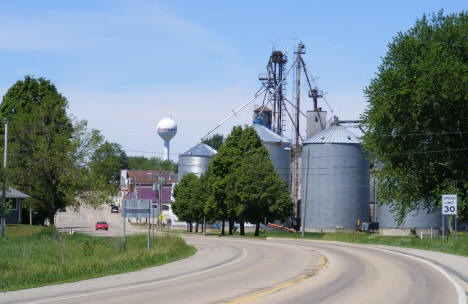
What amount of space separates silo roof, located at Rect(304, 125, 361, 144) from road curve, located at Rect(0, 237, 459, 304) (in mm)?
57891

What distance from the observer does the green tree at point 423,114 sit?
4097 cm

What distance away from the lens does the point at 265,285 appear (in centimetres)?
1642

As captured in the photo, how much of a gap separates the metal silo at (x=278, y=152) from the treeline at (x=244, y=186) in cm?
1964

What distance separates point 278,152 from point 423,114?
1930 inches

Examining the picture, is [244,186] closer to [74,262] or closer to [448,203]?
[448,203]

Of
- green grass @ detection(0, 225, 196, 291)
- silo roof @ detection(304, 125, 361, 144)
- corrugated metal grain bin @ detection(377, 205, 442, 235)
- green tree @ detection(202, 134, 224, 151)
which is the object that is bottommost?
corrugated metal grain bin @ detection(377, 205, 442, 235)

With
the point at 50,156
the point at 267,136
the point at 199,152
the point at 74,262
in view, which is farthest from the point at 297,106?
the point at 74,262

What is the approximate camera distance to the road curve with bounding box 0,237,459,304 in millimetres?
13852

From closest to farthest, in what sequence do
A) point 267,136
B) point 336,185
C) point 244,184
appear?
point 244,184 < point 336,185 < point 267,136

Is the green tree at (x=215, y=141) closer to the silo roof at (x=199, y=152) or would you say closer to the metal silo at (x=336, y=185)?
the silo roof at (x=199, y=152)

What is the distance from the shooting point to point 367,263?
→ 23.9 m

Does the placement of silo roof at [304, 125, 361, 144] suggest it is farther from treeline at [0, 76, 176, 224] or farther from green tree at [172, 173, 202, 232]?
treeline at [0, 76, 176, 224]

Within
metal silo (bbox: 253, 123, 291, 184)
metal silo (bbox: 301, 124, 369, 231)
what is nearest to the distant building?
metal silo (bbox: 253, 123, 291, 184)

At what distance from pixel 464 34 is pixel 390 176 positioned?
11002 millimetres
